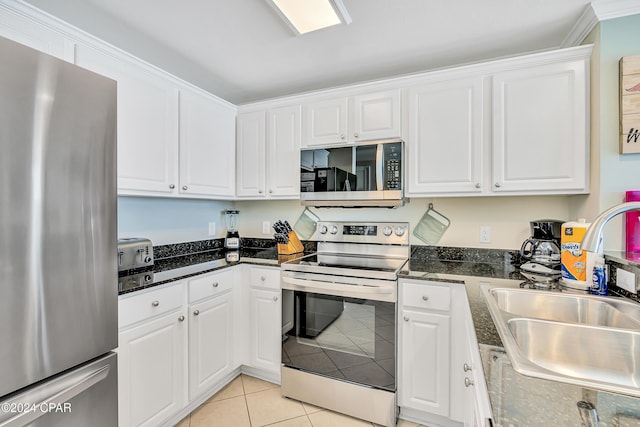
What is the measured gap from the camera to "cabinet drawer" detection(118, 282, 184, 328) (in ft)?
4.68

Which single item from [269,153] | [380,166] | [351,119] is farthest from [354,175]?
[269,153]

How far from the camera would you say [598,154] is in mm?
1578

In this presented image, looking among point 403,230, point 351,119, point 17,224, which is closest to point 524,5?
point 351,119

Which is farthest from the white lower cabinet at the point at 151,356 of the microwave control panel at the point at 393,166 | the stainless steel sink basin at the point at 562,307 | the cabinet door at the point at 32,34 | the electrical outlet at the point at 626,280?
the electrical outlet at the point at 626,280

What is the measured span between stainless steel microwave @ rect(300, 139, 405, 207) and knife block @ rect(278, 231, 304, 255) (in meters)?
0.36

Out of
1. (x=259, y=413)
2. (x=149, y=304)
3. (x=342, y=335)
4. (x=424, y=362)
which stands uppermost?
(x=149, y=304)

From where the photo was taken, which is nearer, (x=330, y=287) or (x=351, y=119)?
(x=330, y=287)

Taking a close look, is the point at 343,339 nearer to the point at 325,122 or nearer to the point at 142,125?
the point at 325,122

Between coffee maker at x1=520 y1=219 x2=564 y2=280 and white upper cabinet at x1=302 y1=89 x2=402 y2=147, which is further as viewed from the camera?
white upper cabinet at x1=302 y1=89 x2=402 y2=147

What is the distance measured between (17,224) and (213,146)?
155 centimetres

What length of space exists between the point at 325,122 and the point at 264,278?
1.24m

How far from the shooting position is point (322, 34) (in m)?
1.75

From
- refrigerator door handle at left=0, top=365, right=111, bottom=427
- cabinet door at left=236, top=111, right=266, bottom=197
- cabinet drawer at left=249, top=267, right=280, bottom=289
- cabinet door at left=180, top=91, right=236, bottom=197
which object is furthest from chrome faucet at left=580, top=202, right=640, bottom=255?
cabinet door at left=180, top=91, right=236, bottom=197

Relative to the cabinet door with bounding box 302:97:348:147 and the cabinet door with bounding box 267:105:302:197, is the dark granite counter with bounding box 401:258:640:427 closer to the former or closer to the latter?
the cabinet door with bounding box 302:97:348:147
